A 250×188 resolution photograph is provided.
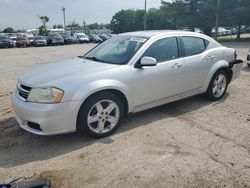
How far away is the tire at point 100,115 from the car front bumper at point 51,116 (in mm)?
139

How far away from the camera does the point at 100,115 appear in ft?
13.8

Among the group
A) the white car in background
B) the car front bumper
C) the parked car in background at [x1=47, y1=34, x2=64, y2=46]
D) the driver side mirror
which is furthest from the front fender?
the parked car in background at [x1=47, y1=34, x2=64, y2=46]

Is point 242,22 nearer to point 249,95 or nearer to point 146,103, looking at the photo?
point 249,95

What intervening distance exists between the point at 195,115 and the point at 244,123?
86 centimetres

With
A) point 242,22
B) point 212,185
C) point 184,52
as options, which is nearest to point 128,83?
point 184,52

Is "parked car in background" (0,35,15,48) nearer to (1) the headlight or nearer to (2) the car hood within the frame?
(2) the car hood

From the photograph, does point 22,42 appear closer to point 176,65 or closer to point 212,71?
point 212,71

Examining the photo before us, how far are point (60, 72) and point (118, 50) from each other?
1197 millimetres

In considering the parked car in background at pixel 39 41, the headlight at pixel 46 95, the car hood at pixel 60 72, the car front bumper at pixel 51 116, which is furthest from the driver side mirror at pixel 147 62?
Answer: the parked car in background at pixel 39 41

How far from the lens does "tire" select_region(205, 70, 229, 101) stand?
19.2 feet

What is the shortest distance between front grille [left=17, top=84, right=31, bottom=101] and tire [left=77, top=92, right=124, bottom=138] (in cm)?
84

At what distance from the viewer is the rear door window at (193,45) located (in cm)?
530

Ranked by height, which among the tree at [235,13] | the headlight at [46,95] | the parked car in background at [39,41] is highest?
the tree at [235,13]

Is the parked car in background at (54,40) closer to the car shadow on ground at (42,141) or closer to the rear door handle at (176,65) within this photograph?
the car shadow on ground at (42,141)
